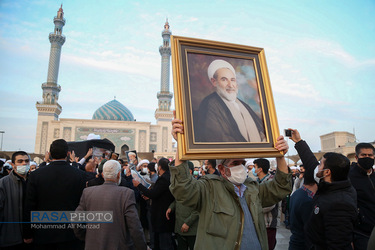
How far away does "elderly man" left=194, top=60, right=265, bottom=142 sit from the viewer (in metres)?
1.66

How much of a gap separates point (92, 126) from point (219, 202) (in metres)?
32.3

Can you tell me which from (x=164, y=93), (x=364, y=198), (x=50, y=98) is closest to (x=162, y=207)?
(x=364, y=198)

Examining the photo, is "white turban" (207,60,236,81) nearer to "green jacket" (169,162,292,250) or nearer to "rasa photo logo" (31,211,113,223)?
"green jacket" (169,162,292,250)

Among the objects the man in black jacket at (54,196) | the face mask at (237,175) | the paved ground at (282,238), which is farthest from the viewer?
the paved ground at (282,238)

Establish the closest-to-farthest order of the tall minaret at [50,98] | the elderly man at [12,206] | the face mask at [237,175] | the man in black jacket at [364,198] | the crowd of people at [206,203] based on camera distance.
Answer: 1. the crowd of people at [206,203]
2. the face mask at [237,175]
3. the man in black jacket at [364,198]
4. the elderly man at [12,206]
5. the tall minaret at [50,98]

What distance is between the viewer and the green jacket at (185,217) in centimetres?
309

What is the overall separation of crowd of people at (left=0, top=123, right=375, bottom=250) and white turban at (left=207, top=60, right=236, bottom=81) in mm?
472

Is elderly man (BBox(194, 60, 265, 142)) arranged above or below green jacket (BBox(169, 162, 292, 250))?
above

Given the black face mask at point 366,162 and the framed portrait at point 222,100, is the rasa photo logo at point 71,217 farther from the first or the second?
the black face mask at point 366,162

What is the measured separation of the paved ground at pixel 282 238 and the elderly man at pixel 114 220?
324cm

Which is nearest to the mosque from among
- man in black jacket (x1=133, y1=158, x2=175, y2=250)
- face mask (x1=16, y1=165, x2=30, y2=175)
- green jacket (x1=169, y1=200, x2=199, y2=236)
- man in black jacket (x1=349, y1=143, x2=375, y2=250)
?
man in black jacket (x1=133, y1=158, x2=175, y2=250)

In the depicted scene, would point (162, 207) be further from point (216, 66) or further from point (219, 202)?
point (216, 66)

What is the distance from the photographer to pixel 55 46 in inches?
1260

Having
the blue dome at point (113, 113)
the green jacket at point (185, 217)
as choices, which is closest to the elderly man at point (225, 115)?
the green jacket at point (185, 217)
